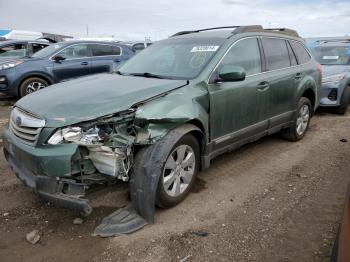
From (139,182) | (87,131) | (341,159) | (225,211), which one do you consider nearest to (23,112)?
(87,131)

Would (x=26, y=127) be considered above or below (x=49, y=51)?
below

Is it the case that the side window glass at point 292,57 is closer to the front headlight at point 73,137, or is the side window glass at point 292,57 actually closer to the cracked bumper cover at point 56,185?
the front headlight at point 73,137

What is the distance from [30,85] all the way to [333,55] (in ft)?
25.7

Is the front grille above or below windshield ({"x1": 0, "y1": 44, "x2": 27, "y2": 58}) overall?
below

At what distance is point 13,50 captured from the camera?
38.0 ft

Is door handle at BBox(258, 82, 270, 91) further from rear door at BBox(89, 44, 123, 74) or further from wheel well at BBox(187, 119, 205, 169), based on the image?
rear door at BBox(89, 44, 123, 74)

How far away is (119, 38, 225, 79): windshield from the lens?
3.93 m

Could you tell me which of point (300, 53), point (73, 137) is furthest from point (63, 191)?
point (300, 53)

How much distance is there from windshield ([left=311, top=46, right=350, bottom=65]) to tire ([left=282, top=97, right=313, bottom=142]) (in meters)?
3.33

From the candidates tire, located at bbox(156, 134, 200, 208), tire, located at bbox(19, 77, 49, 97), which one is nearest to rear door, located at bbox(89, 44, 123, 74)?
tire, located at bbox(19, 77, 49, 97)

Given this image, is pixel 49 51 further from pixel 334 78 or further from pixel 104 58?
pixel 334 78

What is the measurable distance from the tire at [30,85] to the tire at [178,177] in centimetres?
669

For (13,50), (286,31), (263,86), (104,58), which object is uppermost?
(286,31)

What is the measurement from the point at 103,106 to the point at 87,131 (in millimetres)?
260
